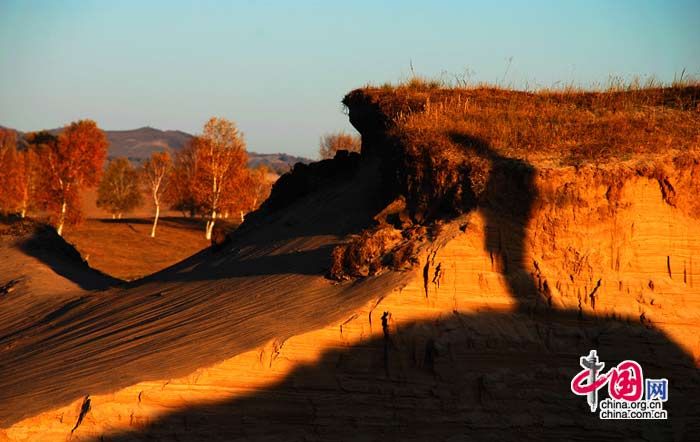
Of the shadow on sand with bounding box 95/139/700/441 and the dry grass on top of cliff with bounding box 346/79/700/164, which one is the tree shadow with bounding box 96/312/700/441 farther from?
the dry grass on top of cliff with bounding box 346/79/700/164

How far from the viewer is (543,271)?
440 inches

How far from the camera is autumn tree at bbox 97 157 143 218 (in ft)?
287

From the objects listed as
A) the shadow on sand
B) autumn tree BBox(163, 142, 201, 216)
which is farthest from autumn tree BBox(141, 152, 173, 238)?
the shadow on sand

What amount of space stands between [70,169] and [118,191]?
99.7 ft

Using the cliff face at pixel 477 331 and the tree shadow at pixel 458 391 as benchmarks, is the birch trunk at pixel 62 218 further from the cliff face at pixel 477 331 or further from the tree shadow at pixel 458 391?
the tree shadow at pixel 458 391

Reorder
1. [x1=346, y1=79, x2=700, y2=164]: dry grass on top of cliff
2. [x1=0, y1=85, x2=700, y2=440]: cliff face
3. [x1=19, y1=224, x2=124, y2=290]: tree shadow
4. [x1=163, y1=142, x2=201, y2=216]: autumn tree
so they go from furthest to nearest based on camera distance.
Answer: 1. [x1=163, y1=142, x2=201, y2=216]: autumn tree
2. [x1=19, y1=224, x2=124, y2=290]: tree shadow
3. [x1=346, y1=79, x2=700, y2=164]: dry grass on top of cliff
4. [x1=0, y1=85, x2=700, y2=440]: cliff face

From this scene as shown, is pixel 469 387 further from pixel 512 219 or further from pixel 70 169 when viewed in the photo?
pixel 70 169

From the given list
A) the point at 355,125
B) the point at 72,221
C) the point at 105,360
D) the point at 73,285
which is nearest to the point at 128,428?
the point at 105,360

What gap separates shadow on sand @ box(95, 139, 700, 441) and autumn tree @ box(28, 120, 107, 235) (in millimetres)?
46365

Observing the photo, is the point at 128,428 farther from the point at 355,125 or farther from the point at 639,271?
the point at 355,125

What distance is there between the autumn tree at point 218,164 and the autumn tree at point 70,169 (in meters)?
6.86

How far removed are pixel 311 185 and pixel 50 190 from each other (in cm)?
4168

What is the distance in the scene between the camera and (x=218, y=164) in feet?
200

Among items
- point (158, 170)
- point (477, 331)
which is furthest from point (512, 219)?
point (158, 170)
